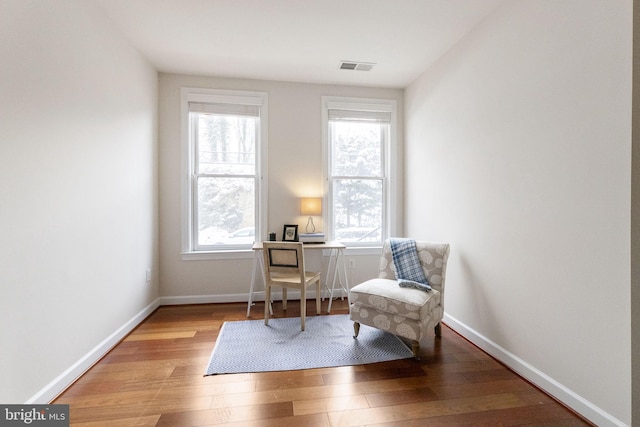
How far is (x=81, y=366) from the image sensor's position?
1909 millimetres

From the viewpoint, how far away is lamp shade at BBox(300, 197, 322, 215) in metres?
3.34

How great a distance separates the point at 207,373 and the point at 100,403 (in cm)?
59

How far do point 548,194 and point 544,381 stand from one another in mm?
1174

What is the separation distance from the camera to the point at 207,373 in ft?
6.36

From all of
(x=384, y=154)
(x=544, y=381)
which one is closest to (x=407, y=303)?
(x=544, y=381)

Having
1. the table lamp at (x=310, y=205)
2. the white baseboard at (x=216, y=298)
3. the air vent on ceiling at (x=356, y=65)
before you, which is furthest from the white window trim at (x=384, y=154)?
the white baseboard at (x=216, y=298)

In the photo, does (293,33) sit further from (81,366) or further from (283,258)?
(81,366)

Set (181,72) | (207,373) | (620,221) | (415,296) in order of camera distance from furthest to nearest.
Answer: (181,72), (415,296), (207,373), (620,221)

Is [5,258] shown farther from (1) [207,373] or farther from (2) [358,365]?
(2) [358,365]

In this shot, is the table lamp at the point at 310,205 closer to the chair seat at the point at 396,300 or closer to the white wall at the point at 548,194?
the chair seat at the point at 396,300

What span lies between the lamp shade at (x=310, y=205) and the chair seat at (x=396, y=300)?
3.96ft

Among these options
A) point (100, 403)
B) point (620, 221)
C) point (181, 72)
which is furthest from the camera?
point (181, 72)

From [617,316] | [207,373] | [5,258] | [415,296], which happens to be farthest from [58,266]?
[617,316]

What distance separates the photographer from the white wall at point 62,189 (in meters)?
1.42
